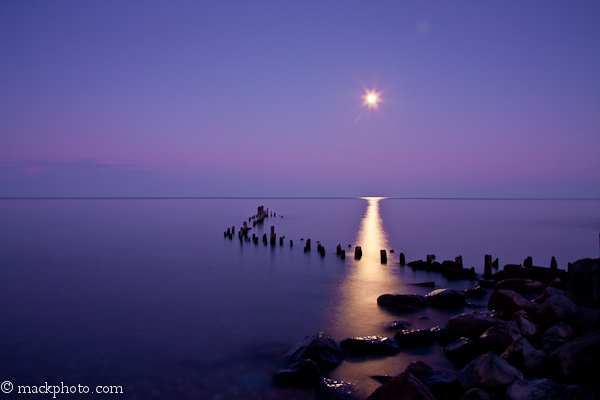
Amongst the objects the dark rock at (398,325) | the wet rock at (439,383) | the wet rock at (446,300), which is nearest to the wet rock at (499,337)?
the wet rock at (439,383)

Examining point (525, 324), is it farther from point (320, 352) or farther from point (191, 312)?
point (191, 312)

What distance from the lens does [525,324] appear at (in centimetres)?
787

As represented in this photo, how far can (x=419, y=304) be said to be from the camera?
39.1 feet

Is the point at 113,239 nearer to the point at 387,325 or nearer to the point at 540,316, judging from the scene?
the point at 387,325

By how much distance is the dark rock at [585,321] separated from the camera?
7098mm

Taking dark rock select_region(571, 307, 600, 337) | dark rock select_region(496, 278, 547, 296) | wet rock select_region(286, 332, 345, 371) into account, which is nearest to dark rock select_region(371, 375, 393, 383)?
wet rock select_region(286, 332, 345, 371)

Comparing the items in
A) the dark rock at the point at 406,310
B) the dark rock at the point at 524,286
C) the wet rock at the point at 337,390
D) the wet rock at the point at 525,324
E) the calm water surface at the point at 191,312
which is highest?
the wet rock at the point at 525,324

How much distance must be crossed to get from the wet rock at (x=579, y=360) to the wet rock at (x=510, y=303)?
108 inches

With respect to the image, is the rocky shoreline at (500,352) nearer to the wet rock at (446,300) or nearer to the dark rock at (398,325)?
the dark rock at (398,325)

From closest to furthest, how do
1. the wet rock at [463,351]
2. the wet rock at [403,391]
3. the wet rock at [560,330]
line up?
1. the wet rock at [403,391]
2. the wet rock at [560,330]
3. the wet rock at [463,351]

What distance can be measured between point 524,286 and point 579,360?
7023mm

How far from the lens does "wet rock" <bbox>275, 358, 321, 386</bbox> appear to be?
278 inches

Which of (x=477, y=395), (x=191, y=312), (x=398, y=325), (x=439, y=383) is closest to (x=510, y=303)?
(x=398, y=325)

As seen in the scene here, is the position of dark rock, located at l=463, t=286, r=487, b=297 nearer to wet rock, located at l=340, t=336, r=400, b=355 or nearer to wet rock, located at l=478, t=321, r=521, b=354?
wet rock, located at l=478, t=321, r=521, b=354
